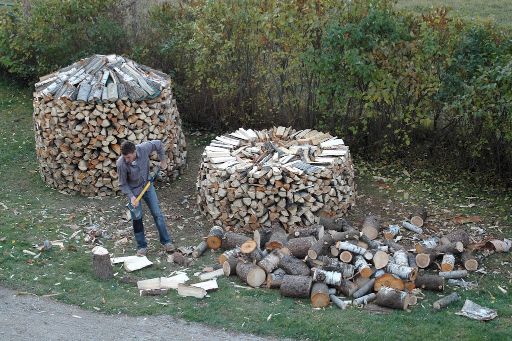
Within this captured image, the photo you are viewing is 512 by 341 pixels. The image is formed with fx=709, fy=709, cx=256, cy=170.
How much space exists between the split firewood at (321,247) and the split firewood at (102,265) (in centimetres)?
253

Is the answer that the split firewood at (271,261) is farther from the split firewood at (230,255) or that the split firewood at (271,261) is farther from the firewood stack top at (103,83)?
the firewood stack top at (103,83)

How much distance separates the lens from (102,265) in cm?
887

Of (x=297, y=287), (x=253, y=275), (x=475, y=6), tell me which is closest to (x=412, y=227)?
(x=297, y=287)

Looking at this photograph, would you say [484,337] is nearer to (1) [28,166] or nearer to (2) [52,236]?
(2) [52,236]

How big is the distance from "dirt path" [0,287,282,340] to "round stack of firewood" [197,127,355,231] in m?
2.61

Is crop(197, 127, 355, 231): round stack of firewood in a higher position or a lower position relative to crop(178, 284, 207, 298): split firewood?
higher

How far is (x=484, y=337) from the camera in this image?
7.46m

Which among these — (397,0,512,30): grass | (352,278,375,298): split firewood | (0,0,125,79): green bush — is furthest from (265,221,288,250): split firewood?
(397,0,512,30): grass

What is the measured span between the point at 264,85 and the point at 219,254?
4.51m

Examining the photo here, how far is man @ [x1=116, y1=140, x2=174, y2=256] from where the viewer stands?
368 inches

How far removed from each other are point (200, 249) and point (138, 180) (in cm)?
126

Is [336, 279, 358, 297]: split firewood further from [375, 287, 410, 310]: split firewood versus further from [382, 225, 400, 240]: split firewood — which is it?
[382, 225, 400, 240]: split firewood

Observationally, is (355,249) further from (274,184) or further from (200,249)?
(200,249)

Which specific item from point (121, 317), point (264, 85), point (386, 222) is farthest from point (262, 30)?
point (121, 317)
